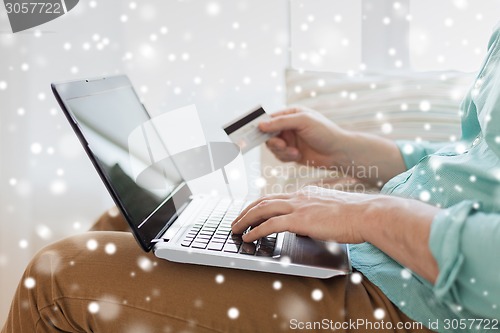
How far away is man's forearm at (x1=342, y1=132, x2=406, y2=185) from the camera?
110cm

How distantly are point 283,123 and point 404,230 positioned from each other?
529 millimetres

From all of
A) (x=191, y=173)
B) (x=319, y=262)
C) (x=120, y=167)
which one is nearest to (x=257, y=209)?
(x=319, y=262)

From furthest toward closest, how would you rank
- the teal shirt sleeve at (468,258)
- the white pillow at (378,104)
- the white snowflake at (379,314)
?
the white pillow at (378,104) → the white snowflake at (379,314) → the teal shirt sleeve at (468,258)

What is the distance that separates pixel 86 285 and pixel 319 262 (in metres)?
0.31

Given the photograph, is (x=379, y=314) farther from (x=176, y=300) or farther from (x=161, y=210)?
(x=161, y=210)

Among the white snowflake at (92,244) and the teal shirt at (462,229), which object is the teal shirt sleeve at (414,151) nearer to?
the teal shirt at (462,229)

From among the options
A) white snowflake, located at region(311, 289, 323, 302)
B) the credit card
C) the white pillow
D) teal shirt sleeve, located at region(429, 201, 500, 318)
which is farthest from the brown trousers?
the white pillow

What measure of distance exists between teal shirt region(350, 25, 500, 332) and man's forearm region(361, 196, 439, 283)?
0.02 m

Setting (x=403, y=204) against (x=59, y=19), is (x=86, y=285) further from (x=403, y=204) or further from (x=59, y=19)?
(x=59, y=19)

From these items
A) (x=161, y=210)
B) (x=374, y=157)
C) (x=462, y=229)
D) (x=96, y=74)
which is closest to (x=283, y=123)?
(x=374, y=157)

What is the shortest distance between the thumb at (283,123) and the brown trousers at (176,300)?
46 centimetres

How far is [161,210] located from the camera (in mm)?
848
